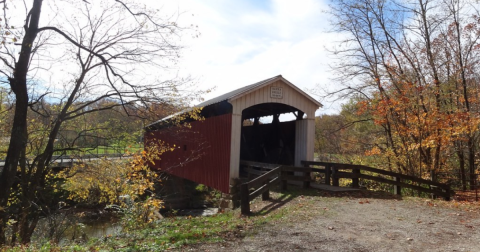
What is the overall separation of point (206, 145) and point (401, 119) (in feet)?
23.0

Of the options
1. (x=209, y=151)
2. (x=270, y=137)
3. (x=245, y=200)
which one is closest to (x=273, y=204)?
(x=245, y=200)

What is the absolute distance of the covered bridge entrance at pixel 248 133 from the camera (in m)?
10.4

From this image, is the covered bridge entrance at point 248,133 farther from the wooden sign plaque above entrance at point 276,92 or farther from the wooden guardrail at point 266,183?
the wooden guardrail at point 266,183

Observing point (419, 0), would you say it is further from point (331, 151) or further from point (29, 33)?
point (29, 33)

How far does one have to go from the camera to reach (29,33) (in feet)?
23.4

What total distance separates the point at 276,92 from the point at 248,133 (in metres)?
5.11

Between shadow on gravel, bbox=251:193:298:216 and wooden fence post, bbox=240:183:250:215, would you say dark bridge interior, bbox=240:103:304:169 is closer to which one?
shadow on gravel, bbox=251:193:298:216

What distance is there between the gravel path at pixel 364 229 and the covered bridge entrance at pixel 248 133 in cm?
299

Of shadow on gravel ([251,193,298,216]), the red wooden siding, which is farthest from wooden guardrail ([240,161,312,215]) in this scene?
the red wooden siding

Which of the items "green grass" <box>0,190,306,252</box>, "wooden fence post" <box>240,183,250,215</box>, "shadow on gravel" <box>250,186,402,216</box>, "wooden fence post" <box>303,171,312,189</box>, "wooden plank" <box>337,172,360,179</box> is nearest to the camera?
"green grass" <box>0,190,306,252</box>

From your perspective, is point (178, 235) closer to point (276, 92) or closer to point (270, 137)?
point (276, 92)

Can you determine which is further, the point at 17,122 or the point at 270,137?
the point at 270,137

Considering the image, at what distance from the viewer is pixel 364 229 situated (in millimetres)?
5707

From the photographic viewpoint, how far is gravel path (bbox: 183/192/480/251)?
487cm
